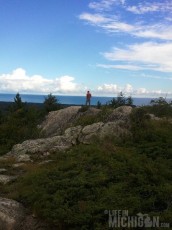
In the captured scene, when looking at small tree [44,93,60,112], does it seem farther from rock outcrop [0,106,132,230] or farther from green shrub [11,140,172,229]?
green shrub [11,140,172,229]

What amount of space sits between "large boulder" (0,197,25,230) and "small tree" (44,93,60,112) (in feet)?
59.2

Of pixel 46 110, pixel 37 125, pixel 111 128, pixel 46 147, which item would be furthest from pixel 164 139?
pixel 46 110

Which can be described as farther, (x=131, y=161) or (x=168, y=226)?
(x=131, y=161)

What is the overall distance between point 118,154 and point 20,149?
22.6 ft

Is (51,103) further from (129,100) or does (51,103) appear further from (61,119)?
(129,100)

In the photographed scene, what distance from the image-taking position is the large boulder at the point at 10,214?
10543 mm

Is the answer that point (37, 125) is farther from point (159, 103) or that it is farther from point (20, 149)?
point (159, 103)

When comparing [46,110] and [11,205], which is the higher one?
[46,110]

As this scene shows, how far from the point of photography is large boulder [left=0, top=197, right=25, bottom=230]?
10543mm

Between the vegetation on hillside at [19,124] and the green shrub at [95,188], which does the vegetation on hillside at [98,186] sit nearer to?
the green shrub at [95,188]

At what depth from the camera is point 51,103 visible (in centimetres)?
3014

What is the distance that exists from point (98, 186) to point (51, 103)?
61.2 ft

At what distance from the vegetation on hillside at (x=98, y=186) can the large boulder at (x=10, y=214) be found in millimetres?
401

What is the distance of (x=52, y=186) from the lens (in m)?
12.2
